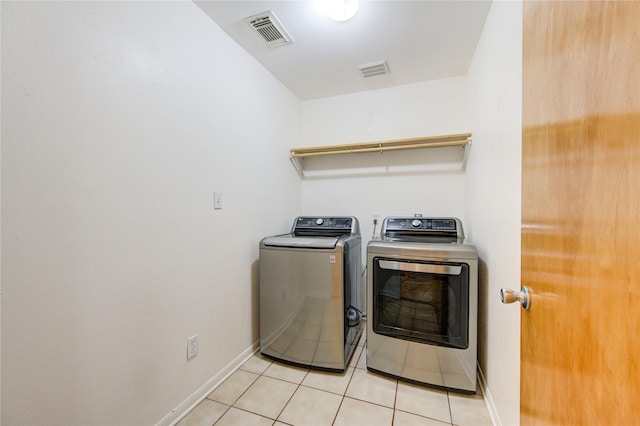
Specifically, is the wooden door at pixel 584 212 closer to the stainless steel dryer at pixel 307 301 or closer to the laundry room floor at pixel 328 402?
the laundry room floor at pixel 328 402

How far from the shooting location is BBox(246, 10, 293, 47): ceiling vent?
1659 millimetres

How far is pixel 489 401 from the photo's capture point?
1471 mm

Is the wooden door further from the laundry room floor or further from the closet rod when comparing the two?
the closet rod

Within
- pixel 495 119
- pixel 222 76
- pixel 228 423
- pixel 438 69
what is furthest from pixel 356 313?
pixel 438 69

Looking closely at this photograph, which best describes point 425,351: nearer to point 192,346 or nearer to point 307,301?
point 307,301

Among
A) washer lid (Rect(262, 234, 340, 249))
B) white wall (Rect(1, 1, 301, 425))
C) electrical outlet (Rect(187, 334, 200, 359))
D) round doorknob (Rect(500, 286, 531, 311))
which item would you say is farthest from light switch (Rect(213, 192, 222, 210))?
round doorknob (Rect(500, 286, 531, 311))

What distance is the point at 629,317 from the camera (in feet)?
1.24

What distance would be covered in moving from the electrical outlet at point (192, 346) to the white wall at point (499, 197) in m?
1.63

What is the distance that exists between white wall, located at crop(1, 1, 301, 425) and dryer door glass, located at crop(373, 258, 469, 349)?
1034mm

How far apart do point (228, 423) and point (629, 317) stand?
5.55 feet

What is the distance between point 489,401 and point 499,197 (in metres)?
1.16

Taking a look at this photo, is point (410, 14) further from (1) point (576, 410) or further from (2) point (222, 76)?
(1) point (576, 410)

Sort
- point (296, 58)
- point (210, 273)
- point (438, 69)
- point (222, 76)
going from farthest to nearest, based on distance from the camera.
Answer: point (438, 69) → point (296, 58) → point (222, 76) → point (210, 273)

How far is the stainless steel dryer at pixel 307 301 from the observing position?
5.90 ft
